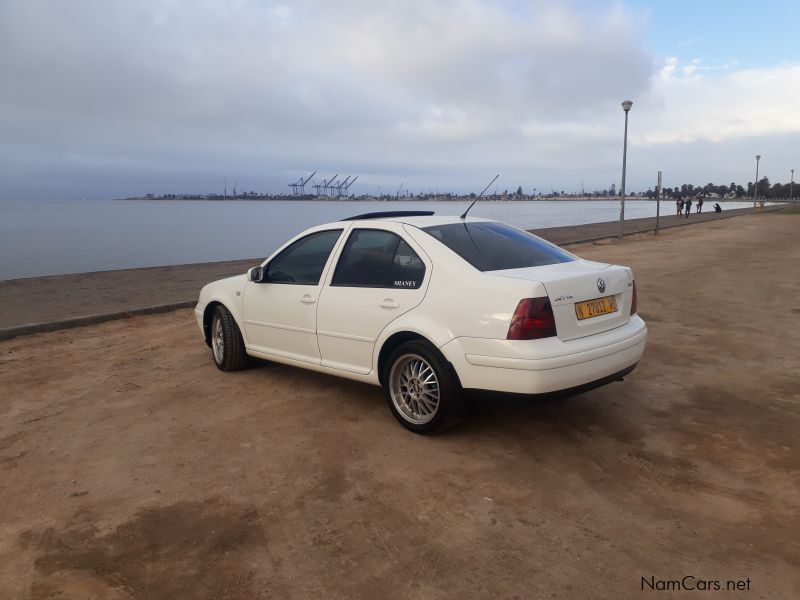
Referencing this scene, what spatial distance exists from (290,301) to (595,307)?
8.36ft

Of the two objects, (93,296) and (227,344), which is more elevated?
(227,344)

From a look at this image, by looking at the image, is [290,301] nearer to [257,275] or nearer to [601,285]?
[257,275]

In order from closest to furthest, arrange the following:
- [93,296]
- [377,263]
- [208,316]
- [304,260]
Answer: [377,263]
[304,260]
[208,316]
[93,296]

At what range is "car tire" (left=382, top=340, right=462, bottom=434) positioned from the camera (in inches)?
165

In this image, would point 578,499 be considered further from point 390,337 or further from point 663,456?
point 390,337

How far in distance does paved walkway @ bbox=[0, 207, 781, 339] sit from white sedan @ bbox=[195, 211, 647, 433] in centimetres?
465

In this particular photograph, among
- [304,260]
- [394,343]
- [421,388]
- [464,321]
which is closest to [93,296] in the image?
[304,260]

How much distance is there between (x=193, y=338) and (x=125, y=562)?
17.1 ft

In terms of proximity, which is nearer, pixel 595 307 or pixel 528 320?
pixel 528 320

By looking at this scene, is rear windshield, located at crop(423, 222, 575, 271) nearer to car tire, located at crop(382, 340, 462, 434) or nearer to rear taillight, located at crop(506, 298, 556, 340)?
rear taillight, located at crop(506, 298, 556, 340)

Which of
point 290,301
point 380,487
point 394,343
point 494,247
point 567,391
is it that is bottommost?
point 380,487

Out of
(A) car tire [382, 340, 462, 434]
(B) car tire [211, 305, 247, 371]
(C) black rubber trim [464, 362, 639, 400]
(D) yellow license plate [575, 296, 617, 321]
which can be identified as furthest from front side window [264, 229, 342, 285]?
(D) yellow license plate [575, 296, 617, 321]

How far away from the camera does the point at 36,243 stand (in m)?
37.0

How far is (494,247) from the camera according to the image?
4.75 m
